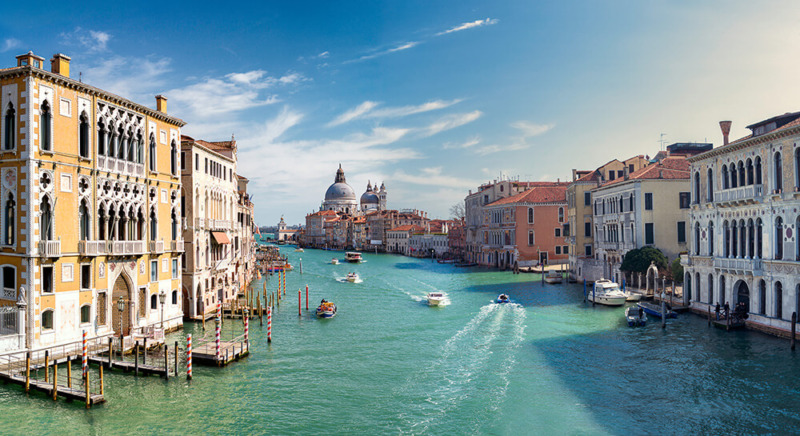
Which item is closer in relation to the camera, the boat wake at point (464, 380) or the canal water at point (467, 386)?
the canal water at point (467, 386)

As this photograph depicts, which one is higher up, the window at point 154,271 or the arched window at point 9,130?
the arched window at point 9,130

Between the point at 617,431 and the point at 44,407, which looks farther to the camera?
the point at 44,407

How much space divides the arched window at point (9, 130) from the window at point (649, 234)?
33.3 m

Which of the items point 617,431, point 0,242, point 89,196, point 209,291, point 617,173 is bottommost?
point 617,431

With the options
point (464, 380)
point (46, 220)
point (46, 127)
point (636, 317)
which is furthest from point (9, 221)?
point (636, 317)

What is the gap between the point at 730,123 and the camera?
2753 cm

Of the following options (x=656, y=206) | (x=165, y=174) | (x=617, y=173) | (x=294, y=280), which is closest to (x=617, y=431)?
(x=165, y=174)

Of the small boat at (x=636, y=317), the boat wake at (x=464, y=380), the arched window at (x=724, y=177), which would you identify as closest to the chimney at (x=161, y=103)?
the boat wake at (x=464, y=380)

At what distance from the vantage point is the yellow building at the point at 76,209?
58.6 ft

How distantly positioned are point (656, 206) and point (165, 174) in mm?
28741

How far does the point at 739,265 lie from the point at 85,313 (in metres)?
25.4

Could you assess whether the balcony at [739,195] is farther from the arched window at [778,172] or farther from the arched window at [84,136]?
the arched window at [84,136]

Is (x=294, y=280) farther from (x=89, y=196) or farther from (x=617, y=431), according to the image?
(x=617, y=431)

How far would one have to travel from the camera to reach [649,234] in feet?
119
